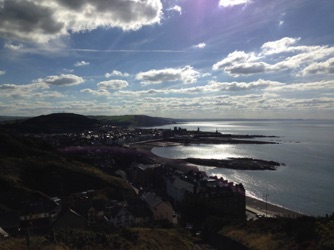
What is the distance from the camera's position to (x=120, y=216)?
44125 mm

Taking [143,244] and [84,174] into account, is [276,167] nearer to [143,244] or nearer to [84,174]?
[84,174]

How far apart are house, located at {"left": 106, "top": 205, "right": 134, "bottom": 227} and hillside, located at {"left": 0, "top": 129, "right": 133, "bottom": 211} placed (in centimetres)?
1312

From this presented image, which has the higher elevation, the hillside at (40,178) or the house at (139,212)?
the hillside at (40,178)

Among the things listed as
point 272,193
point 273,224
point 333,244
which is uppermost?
point 333,244

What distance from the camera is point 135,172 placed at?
8600 cm

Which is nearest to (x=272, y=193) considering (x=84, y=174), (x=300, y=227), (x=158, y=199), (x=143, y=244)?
(x=158, y=199)

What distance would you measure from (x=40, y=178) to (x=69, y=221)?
98.7 feet

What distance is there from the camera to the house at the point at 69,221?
36406mm

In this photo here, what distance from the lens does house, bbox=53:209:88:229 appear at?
119 ft

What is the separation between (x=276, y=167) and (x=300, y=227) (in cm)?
7924

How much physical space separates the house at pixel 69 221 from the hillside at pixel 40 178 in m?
15.0

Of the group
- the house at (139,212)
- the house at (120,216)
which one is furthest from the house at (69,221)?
the house at (139,212)

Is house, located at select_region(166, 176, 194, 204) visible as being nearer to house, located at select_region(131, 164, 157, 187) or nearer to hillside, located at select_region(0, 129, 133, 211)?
hillside, located at select_region(0, 129, 133, 211)

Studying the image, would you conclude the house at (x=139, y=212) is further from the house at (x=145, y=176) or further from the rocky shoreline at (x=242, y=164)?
the rocky shoreline at (x=242, y=164)
